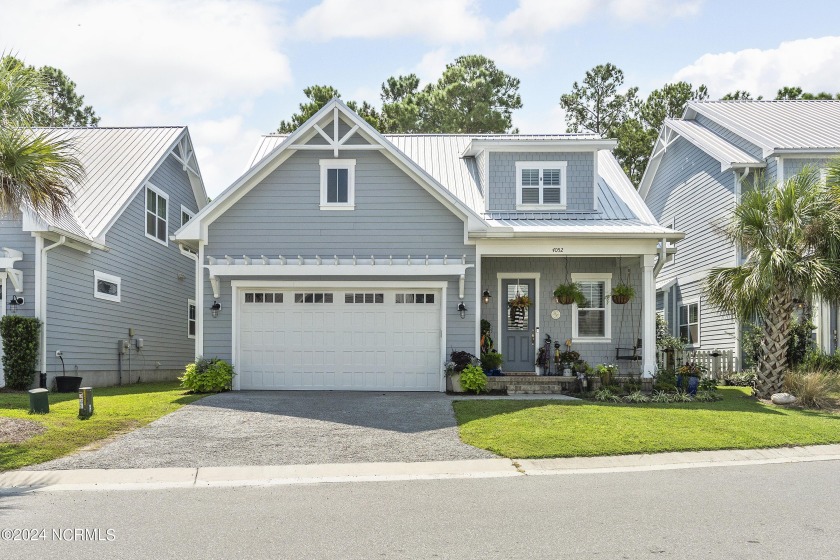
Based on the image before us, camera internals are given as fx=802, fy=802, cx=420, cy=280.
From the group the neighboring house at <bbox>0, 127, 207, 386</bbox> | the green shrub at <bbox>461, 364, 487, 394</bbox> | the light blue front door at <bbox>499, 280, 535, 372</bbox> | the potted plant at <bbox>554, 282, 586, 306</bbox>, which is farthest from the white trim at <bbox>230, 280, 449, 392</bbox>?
the potted plant at <bbox>554, 282, 586, 306</bbox>

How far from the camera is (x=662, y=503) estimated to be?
814 centimetres

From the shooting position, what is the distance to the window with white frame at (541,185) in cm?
1948

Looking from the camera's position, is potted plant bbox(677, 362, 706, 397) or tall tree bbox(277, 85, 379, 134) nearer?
potted plant bbox(677, 362, 706, 397)

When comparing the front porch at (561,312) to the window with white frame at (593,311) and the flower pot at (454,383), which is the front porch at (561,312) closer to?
the window with white frame at (593,311)

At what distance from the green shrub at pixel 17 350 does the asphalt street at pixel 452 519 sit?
376 inches

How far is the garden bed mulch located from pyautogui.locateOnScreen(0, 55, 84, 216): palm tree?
3.15 m

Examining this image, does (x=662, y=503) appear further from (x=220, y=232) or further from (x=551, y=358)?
(x=220, y=232)

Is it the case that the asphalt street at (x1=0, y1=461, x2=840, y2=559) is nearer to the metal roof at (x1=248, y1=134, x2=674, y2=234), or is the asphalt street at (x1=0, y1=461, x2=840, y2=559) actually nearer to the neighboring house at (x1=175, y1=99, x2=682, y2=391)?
the neighboring house at (x1=175, y1=99, x2=682, y2=391)

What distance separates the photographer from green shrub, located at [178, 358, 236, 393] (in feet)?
55.3

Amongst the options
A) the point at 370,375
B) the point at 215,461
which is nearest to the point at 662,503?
the point at 215,461

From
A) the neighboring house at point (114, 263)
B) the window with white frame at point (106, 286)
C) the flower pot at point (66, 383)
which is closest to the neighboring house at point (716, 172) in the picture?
the neighboring house at point (114, 263)

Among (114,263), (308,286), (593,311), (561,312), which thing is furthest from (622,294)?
(114,263)

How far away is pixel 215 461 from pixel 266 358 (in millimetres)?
7384

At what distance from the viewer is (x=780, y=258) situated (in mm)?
15055
